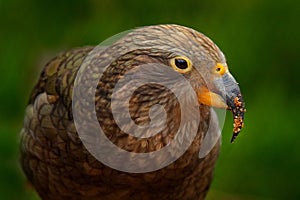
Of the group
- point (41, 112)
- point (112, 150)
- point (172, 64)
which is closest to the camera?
point (172, 64)

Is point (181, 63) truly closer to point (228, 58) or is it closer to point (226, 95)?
point (226, 95)

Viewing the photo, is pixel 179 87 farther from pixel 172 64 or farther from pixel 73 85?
pixel 73 85

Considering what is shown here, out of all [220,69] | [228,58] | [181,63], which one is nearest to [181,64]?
[181,63]

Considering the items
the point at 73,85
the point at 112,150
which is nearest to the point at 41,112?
the point at 73,85

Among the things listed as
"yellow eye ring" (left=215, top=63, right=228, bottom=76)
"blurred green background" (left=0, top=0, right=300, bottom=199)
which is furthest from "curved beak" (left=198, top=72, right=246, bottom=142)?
"blurred green background" (left=0, top=0, right=300, bottom=199)

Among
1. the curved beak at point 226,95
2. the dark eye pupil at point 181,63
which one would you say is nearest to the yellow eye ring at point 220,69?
the curved beak at point 226,95
